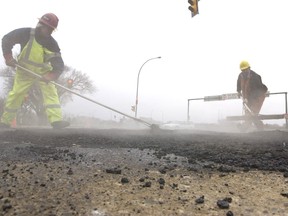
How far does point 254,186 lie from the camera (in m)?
2.11

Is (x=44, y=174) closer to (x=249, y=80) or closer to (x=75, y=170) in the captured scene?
(x=75, y=170)

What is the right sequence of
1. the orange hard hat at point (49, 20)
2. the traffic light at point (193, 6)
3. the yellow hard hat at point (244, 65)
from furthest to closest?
the traffic light at point (193, 6), the yellow hard hat at point (244, 65), the orange hard hat at point (49, 20)

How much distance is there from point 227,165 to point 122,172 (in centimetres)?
94

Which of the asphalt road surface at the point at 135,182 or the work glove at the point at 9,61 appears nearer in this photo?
the asphalt road surface at the point at 135,182

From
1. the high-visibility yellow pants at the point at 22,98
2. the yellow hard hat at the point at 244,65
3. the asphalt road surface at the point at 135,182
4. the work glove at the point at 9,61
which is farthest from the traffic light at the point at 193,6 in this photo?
the asphalt road surface at the point at 135,182

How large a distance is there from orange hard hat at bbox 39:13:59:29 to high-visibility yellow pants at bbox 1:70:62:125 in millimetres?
1062

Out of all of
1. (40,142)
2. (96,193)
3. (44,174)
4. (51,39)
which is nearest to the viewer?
(96,193)

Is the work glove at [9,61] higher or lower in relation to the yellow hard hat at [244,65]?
lower

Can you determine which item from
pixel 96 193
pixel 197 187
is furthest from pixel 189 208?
pixel 96 193

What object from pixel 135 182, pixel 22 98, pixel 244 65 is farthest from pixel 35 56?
pixel 244 65

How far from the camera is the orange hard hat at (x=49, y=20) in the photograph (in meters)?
6.06

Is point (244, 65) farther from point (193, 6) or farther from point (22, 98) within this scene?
point (22, 98)

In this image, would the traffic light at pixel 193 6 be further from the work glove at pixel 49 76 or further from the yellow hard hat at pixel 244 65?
the work glove at pixel 49 76

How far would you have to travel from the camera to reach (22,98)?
6.26 m
